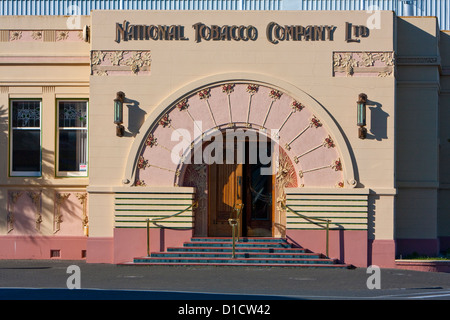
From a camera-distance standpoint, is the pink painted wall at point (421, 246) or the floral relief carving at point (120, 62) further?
the pink painted wall at point (421, 246)

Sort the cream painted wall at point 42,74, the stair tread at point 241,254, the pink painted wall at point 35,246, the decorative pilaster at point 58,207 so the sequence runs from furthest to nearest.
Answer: the cream painted wall at point 42,74, the decorative pilaster at point 58,207, the pink painted wall at point 35,246, the stair tread at point 241,254

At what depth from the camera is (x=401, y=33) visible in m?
23.0

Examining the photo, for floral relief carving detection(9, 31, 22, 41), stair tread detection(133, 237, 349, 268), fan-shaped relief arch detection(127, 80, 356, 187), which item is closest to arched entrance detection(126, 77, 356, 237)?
fan-shaped relief arch detection(127, 80, 356, 187)

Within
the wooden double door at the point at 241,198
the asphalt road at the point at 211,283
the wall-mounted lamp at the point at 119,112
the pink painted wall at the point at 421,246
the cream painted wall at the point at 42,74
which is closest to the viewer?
the asphalt road at the point at 211,283

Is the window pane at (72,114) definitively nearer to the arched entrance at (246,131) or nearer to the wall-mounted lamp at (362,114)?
the arched entrance at (246,131)

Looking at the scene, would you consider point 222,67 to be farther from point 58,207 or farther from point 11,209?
point 11,209

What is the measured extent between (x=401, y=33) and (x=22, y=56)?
33.4 feet

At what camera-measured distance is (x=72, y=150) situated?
930 inches

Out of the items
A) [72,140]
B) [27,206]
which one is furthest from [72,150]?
[27,206]

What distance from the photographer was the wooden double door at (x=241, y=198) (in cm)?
2262

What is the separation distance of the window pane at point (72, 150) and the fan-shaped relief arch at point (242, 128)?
7.35 ft

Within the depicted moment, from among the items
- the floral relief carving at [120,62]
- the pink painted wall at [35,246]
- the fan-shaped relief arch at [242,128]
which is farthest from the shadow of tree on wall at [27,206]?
the floral relief carving at [120,62]

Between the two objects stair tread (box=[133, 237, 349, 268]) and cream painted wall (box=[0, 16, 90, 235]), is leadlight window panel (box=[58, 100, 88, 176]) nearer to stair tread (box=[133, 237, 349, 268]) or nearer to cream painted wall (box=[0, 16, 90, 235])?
cream painted wall (box=[0, 16, 90, 235])

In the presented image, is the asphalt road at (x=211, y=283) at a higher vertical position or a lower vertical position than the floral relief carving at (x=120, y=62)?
lower
